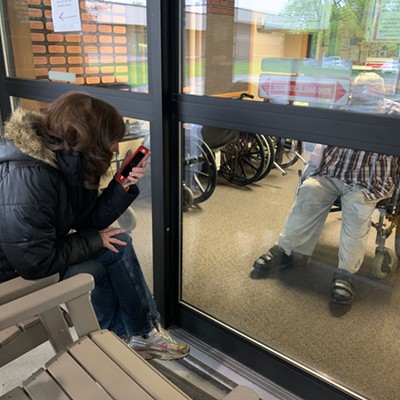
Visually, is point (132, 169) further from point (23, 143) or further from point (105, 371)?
point (105, 371)

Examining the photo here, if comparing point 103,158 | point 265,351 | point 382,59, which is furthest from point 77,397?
point 382,59

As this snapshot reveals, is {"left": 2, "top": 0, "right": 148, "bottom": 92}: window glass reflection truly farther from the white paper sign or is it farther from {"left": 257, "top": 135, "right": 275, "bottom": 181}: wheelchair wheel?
{"left": 257, "top": 135, "right": 275, "bottom": 181}: wheelchair wheel

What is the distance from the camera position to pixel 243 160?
218 cm

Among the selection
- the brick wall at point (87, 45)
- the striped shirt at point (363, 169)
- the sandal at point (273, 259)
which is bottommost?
the sandal at point (273, 259)

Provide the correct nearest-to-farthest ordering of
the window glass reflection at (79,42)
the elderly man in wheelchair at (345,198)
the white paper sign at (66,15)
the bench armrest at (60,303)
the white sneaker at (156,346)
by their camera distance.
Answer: the bench armrest at (60,303) → the elderly man in wheelchair at (345,198) → the white sneaker at (156,346) → the window glass reflection at (79,42) → the white paper sign at (66,15)

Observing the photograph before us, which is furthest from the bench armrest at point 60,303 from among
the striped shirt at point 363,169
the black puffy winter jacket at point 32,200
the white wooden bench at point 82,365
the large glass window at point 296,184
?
the striped shirt at point 363,169

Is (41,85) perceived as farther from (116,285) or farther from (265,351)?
(265,351)

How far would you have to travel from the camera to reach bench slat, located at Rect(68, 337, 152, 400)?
3.26 feet

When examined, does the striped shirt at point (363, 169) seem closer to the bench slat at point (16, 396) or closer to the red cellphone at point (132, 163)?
the red cellphone at point (132, 163)

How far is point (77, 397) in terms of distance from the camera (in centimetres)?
99

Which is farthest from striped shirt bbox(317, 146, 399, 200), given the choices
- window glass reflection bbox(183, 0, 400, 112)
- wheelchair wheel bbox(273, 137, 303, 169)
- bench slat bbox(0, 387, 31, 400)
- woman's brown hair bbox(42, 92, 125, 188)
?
bench slat bbox(0, 387, 31, 400)

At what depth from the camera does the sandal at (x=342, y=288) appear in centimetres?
190

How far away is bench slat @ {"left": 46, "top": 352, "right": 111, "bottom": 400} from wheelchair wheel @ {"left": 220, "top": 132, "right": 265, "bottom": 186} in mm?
1047

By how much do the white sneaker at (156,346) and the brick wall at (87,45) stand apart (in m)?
1.07
